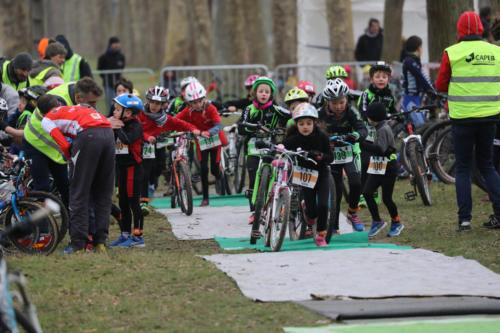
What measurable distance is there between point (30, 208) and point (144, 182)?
3.52 meters

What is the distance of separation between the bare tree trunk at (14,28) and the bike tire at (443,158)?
1224 centimetres

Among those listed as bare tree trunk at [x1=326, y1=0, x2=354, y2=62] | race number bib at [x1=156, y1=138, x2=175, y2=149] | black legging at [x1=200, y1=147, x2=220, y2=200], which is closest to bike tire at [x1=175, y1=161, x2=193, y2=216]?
race number bib at [x1=156, y1=138, x2=175, y2=149]

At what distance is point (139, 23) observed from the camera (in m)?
56.7

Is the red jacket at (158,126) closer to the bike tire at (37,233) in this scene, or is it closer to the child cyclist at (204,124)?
the child cyclist at (204,124)

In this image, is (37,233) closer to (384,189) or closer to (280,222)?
(280,222)

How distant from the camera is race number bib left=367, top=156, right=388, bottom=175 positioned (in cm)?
1117

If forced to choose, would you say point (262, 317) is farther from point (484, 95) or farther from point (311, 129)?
point (484, 95)

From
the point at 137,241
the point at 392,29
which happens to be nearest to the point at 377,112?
the point at 137,241

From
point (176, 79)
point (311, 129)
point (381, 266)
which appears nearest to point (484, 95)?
point (311, 129)

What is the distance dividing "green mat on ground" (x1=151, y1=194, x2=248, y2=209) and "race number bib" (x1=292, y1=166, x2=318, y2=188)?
4.62m

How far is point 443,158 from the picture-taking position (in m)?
15.1

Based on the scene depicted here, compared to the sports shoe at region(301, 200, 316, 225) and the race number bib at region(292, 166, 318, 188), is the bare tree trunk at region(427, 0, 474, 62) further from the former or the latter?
the race number bib at region(292, 166, 318, 188)

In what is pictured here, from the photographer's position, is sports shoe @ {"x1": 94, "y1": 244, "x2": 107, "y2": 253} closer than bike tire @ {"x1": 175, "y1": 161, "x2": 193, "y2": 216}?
Yes

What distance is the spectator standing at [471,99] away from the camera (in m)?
10.9
